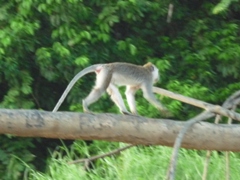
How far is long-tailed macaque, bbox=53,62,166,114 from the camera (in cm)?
496

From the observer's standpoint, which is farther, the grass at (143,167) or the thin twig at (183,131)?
the grass at (143,167)

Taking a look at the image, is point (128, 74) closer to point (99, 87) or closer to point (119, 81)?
point (119, 81)

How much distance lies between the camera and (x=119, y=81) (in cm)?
523

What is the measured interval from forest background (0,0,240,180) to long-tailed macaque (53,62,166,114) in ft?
4.33

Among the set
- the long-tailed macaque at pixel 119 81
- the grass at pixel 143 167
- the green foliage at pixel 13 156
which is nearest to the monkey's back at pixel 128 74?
the long-tailed macaque at pixel 119 81

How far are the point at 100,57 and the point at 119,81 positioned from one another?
266 cm

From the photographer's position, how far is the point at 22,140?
26.2ft

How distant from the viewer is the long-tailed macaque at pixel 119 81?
4.96m

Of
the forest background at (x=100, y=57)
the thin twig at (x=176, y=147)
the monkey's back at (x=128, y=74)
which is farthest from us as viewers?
the forest background at (x=100, y=57)

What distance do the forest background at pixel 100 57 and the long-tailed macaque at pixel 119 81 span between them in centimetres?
132

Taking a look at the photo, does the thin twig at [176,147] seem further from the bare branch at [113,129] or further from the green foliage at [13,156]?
the green foliage at [13,156]

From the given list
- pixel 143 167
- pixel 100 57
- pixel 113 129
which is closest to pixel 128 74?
pixel 113 129

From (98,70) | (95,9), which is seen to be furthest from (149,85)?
(95,9)

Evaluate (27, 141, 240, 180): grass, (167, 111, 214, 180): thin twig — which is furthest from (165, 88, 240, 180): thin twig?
(27, 141, 240, 180): grass
